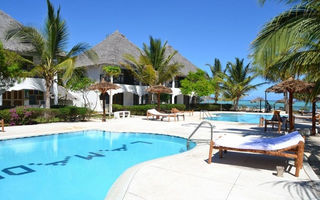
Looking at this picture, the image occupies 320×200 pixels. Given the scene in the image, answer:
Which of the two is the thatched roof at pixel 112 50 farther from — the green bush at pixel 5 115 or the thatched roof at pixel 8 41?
the green bush at pixel 5 115

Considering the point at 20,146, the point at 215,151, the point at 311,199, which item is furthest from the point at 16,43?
the point at 311,199

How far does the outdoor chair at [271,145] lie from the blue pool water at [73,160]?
2.83 meters

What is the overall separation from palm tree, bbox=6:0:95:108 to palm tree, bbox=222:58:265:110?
20183 mm

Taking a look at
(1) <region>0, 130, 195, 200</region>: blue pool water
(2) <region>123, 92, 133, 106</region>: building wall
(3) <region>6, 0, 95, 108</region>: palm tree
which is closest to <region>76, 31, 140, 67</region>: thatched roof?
(2) <region>123, 92, 133, 106</region>: building wall

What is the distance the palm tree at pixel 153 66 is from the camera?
74.6 feet

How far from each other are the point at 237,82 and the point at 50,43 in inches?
914

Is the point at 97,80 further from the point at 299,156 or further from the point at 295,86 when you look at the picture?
the point at 299,156

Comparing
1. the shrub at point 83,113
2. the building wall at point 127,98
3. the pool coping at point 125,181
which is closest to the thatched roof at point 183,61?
the building wall at point 127,98

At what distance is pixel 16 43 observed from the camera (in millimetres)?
16891

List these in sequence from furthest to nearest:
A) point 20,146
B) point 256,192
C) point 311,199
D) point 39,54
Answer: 1. point 39,54
2. point 20,146
3. point 256,192
4. point 311,199

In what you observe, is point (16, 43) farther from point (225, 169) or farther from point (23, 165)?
point (225, 169)

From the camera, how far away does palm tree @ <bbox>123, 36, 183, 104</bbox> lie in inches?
895

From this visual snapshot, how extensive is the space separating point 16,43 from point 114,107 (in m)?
8.50

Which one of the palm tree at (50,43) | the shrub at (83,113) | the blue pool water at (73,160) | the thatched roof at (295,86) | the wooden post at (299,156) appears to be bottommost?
the blue pool water at (73,160)
